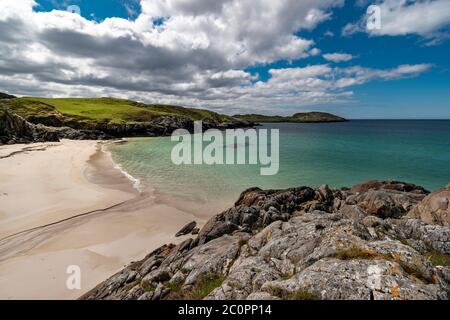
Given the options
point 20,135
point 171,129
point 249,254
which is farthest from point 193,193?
point 171,129

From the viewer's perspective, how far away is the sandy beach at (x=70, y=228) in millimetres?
14372

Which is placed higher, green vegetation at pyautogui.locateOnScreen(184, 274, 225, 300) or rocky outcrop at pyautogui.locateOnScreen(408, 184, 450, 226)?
rocky outcrop at pyautogui.locateOnScreen(408, 184, 450, 226)

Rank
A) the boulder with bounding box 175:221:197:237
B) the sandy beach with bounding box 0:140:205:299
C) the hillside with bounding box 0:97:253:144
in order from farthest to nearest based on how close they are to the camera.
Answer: the hillside with bounding box 0:97:253:144
the boulder with bounding box 175:221:197:237
the sandy beach with bounding box 0:140:205:299

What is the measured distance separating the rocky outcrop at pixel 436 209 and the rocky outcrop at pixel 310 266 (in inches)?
5.9

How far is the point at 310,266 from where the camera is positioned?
26.2 ft

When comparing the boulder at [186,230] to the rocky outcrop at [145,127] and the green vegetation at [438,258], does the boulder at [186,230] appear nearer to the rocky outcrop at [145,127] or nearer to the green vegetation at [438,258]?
the green vegetation at [438,258]

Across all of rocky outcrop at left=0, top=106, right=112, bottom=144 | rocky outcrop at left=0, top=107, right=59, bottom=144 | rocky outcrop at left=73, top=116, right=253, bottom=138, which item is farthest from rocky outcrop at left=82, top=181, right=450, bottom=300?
rocky outcrop at left=73, top=116, right=253, bottom=138

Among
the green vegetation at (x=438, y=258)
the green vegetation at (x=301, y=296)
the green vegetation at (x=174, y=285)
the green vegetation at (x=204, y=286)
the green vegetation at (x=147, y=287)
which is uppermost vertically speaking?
the green vegetation at (x=301, y=296)

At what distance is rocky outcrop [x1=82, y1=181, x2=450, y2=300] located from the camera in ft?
22.2

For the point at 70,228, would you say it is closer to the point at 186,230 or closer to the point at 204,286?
the point at 186,230

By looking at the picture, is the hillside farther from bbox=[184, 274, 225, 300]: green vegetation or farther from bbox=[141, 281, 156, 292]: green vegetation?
bbox=[184, 274, 225, 300]: green vegetation

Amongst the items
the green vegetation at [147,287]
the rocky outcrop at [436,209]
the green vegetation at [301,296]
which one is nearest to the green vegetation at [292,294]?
the green vegetation at [301,296]

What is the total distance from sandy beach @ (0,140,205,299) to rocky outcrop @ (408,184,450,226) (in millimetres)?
16811
